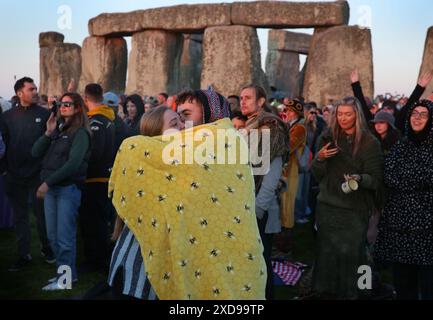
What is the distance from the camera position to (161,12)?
12953 millimetres

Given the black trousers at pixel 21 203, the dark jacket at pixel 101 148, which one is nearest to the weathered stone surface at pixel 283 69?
the dark jacket at pixel 101 148

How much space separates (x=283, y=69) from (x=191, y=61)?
21.6 ft

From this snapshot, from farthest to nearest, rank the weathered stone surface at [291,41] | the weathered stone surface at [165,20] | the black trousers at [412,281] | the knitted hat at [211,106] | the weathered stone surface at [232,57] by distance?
the weathered stone surface at [291,41]
the weathered stone surface at [165,20]
the weathered stone surface at [232,57]
the black trousers at [412,281]
the knitted hat at [211,106]

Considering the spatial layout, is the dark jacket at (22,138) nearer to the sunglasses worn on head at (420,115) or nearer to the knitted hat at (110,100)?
the knitted hat at (110,100)

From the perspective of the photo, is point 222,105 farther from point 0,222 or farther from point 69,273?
point 0,222

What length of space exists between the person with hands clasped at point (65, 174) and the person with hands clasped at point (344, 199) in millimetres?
2021

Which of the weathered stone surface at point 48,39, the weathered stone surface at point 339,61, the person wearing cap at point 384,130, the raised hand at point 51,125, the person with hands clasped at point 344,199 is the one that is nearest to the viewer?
the person with hands clasped at point 344,199

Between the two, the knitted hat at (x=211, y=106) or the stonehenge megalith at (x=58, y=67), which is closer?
the knitted hat at (x=211, y=106)

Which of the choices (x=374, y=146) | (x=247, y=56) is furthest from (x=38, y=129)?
(x=247, y=56)

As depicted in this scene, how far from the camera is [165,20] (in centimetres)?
1292

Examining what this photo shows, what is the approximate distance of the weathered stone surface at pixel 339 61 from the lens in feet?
38.9

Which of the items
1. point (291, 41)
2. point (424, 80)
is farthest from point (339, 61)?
point (291, 41)
